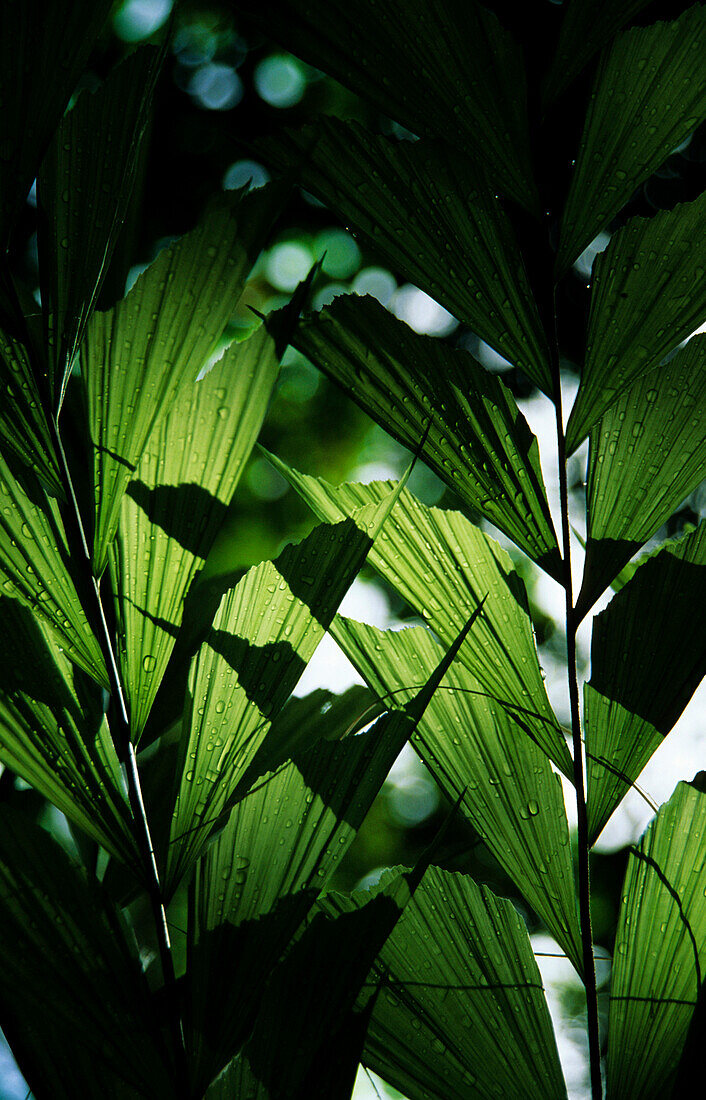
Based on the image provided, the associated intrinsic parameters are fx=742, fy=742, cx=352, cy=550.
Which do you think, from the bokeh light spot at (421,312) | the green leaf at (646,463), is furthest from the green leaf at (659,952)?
the bokeh light spot at (421,312)

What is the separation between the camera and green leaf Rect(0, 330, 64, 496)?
1.01 feet

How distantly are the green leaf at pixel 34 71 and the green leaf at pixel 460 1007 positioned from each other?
346 millimetres

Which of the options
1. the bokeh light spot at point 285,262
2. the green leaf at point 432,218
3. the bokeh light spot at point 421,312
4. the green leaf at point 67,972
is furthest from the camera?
the bokeh light spot at point 285,262

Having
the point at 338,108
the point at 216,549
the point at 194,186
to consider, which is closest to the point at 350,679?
the point at 216,549

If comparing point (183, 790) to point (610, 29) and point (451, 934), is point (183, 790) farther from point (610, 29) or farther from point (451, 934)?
point (610, 29)

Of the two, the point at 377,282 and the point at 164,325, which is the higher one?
the point at 377,282

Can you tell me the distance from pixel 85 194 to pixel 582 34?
0.86ft

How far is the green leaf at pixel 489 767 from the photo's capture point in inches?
14.5

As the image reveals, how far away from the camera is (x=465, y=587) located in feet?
1.26

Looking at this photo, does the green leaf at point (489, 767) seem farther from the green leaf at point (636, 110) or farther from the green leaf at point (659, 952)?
the green leaf at point (636, 110)

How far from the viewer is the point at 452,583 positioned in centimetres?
38

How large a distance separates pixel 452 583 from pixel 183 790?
6.5 inches

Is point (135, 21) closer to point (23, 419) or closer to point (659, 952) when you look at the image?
point (23, 419)

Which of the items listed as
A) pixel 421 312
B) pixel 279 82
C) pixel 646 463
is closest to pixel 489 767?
pixel 646 463
